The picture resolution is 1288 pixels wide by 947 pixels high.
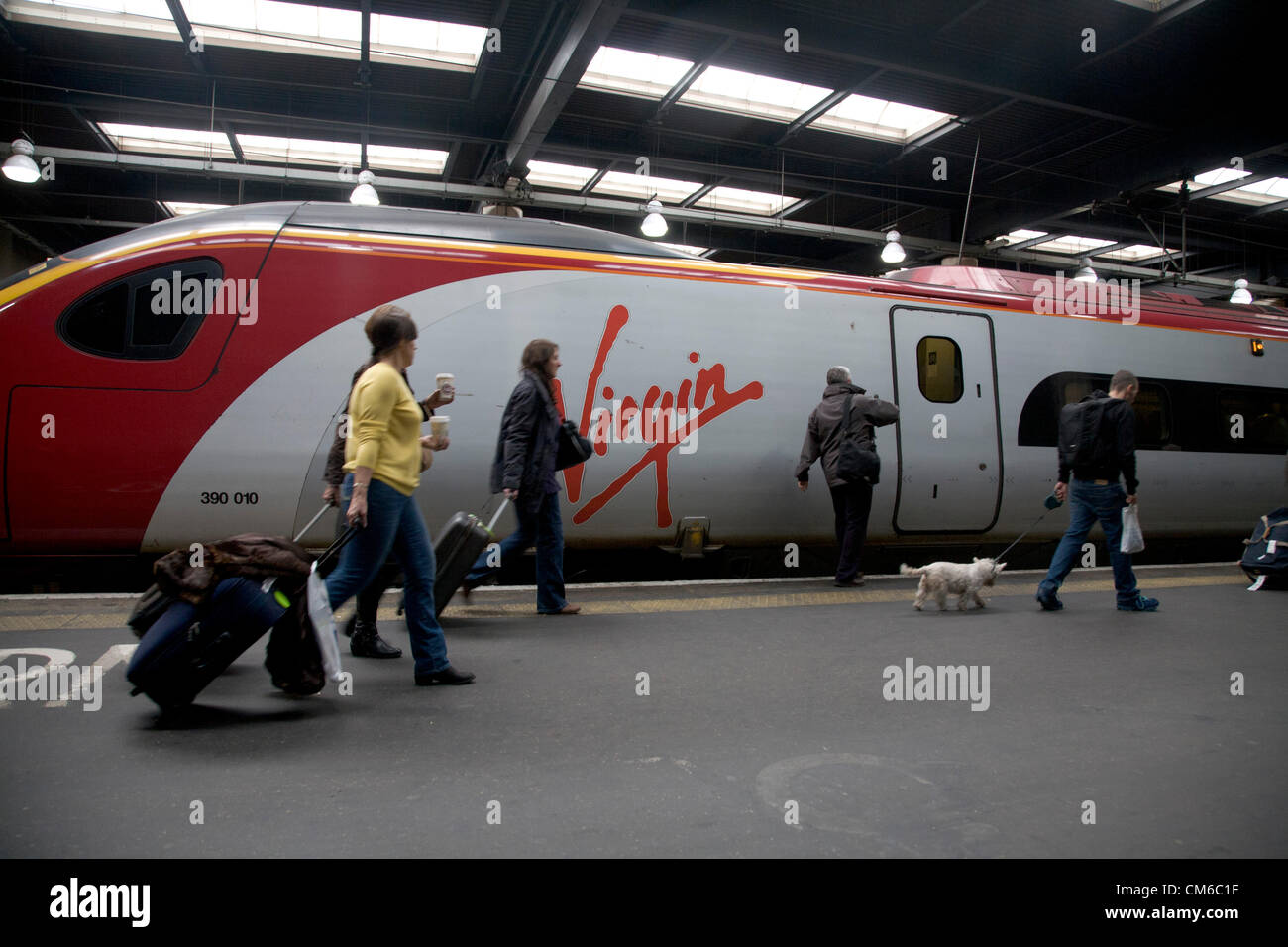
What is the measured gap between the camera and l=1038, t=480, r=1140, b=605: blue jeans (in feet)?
18.1

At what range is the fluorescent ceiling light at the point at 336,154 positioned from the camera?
12.1 meters

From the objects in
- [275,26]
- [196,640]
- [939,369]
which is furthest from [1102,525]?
[275,26]

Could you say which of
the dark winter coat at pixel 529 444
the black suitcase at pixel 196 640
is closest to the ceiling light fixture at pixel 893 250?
the dark winter coat at pixel 529 444

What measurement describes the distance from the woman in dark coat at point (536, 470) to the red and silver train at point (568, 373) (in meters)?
0.93

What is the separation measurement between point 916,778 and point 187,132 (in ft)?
42.9

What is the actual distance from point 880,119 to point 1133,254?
32.0 feet

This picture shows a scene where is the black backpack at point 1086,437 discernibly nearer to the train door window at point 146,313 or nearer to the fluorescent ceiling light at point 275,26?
the train door window at point 146,313

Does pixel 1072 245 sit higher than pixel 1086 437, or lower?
higher

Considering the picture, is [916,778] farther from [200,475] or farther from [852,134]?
[852,134]

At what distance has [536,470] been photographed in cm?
504

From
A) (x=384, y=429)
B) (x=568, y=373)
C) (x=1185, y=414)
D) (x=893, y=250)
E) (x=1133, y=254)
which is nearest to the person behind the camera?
(x=384, y=429)

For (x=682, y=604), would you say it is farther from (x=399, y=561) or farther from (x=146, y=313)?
(x=146, y=313)

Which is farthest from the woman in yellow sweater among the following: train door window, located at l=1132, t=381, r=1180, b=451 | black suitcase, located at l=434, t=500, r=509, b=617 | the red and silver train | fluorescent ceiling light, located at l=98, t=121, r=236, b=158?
fluorescent ceiling light, located at l=98, t=121, r=236, b=158
